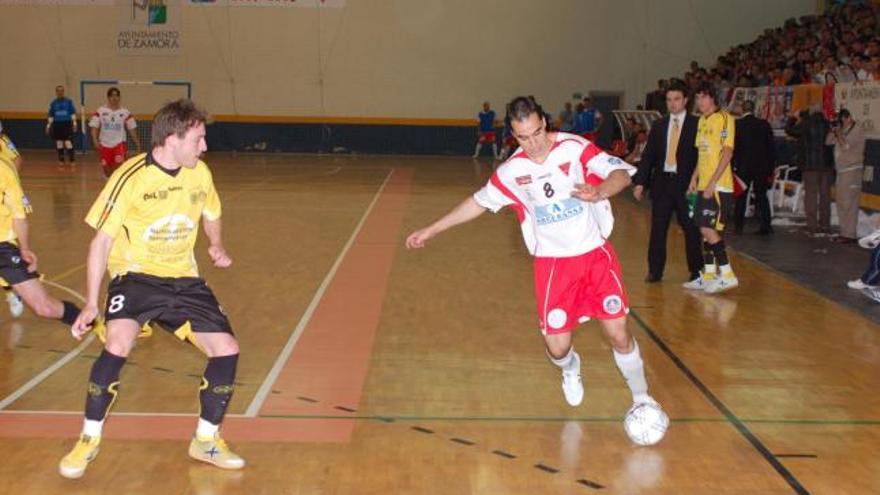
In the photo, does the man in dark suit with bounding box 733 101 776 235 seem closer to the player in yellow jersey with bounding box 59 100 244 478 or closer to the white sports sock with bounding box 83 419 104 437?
the player in yellow jersey with bounding box 59 100 244 478

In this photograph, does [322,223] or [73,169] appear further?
[73,169]

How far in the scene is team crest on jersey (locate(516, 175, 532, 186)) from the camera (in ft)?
20.0

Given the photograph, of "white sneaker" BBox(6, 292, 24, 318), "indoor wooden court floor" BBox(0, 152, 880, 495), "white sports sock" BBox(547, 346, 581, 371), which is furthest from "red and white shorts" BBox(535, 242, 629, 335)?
"white sneaker" BBox(6, 292, 24, 318)

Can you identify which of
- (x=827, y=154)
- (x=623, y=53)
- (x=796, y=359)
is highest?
(x=623, y=53)

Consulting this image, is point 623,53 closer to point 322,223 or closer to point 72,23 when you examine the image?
point 72,23

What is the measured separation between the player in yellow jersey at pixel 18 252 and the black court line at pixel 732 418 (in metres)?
4.71

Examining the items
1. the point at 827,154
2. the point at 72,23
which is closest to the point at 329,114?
the point at 72,23

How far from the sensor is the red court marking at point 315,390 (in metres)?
6.18

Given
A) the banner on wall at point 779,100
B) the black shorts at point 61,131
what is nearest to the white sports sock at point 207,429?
the banner on wall at point 779,100

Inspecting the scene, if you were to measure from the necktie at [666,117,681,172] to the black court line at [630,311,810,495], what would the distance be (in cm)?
251

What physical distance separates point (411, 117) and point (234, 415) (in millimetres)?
32456

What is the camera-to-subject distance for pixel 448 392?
7234 mm

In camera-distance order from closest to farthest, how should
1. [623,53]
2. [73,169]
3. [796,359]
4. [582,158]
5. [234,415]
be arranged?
[582,158] → [234,415] → [796,359] → [73,169] → [623,53]

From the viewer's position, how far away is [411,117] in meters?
38.5
